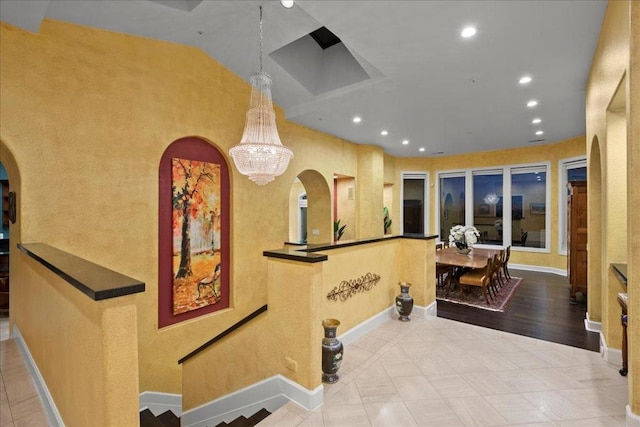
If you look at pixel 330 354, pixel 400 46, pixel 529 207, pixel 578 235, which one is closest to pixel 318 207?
pixel 400 46

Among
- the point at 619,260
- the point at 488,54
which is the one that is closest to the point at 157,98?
the point at 488,54

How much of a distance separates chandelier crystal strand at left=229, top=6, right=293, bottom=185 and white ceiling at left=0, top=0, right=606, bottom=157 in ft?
2.64

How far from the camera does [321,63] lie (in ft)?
16.3

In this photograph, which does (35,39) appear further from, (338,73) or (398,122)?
(398,122)

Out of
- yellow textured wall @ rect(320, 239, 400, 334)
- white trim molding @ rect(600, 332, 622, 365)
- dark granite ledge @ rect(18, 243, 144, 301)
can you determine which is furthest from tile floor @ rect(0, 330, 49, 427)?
white trim molding @ rect(600, 332, 622, 365)

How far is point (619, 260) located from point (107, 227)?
223 inches

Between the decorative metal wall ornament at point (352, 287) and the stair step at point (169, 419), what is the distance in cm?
235

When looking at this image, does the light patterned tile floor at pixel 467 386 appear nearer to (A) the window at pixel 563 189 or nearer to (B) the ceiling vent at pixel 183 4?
(B) the ceiling vent at pixel 183 4

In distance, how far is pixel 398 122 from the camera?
6219 millimetres

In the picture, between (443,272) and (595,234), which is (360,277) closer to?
(595,234)

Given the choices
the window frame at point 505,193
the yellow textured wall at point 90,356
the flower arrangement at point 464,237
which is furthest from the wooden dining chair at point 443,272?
the yellow textured wall at point 90,356

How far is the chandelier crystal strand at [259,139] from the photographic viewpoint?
10.9 feet

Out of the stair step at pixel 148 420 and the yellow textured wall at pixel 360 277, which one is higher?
the yellow textured wall at pixel 360 277

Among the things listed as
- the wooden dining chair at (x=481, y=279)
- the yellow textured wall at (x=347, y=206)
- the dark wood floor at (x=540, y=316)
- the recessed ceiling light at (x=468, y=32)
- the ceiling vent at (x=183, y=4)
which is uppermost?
the ceiling vent at (x=183, y=4)
